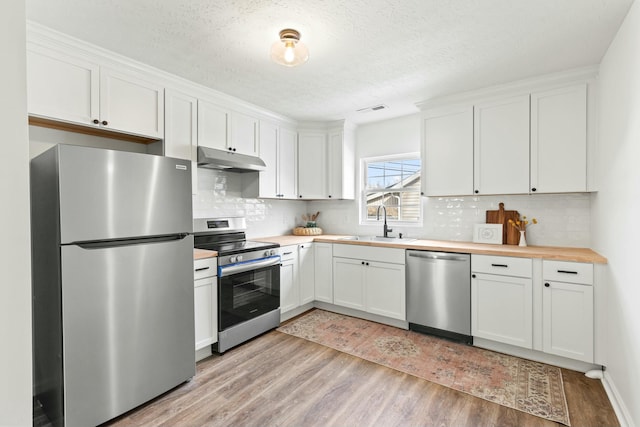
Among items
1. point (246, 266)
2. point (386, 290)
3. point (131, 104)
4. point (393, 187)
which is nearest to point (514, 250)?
point (386, 290)

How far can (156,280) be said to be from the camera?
6.83 feet

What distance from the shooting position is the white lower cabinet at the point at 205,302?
2.53m

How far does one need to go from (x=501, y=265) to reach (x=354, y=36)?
222 centimetres

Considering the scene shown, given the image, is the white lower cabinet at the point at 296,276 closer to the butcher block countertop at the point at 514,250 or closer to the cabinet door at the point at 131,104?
the butcher block countertop at the point at 514,250

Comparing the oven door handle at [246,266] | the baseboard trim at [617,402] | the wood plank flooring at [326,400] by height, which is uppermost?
the oven door handle at [246,266]

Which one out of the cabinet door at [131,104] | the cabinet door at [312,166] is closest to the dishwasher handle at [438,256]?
the cabinet door at [312,166]

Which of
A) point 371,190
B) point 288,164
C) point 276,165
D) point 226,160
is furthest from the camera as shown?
point 371,190

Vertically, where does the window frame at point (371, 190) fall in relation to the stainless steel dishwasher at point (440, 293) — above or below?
above

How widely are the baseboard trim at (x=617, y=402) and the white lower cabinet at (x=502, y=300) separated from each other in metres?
0.49

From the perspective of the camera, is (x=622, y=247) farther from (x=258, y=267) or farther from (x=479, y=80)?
(x=258, y=267)

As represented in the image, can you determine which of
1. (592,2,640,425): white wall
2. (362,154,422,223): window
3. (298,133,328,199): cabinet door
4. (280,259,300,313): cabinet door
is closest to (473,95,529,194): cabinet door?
(592,2,640,425): white wall

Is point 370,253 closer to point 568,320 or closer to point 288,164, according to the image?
point 288,164

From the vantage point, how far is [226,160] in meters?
3.03

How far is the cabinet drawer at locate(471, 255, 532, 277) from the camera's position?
2594mm
